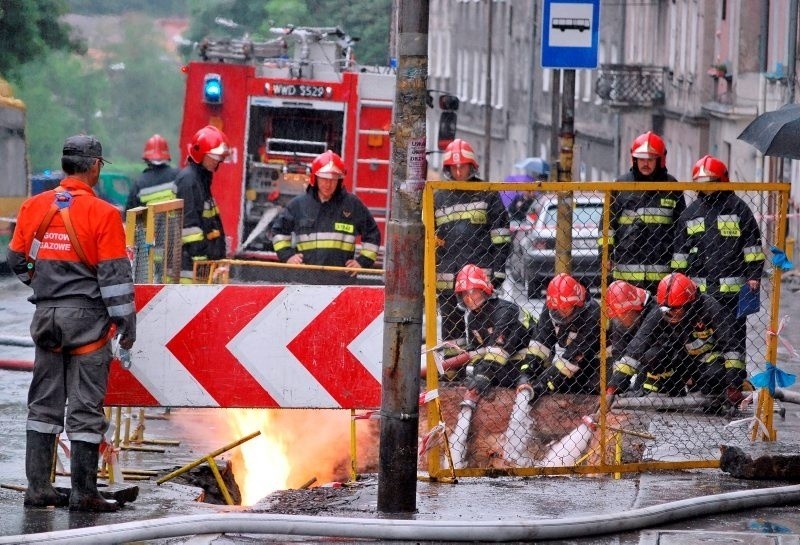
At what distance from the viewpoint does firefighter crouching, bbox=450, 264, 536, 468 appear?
8383 millimetres

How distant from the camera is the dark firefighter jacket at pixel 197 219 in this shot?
11.0m

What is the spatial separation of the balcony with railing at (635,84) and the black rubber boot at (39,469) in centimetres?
3179

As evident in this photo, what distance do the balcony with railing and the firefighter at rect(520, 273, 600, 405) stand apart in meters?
29.7

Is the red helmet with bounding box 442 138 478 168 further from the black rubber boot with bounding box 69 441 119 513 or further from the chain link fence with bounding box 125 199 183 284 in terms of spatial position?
the black rubber boot with bounding box 69 441 119 513

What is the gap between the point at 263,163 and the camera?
58.9 ft

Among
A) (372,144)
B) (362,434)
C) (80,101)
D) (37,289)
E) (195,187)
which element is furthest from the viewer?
(80,101)

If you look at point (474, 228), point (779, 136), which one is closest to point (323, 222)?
point (474, 228)

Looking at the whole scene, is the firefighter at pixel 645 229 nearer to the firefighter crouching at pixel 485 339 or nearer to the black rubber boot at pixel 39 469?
the firefighter crouching at pixel 485 339

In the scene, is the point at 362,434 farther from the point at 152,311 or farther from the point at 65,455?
the point at 152,311

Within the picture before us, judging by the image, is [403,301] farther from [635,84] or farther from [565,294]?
[635,84]

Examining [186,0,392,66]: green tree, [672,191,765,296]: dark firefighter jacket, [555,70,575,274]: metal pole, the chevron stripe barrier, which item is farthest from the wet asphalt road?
[186,0,392,66]: green tree

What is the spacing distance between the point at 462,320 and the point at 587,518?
2.41 metres

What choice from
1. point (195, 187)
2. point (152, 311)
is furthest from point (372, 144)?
point (152, 311)

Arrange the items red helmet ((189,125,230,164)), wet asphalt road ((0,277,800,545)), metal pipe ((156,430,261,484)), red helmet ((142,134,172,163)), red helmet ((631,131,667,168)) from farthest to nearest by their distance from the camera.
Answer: red helmet ((142,134,172,163)) → red helmet ((189,125,230,164)) → red helmet ((631,131,667,168)) → metal pipe ((156,430,261,484)) → wet asphalt road ((0,277,800,545))
